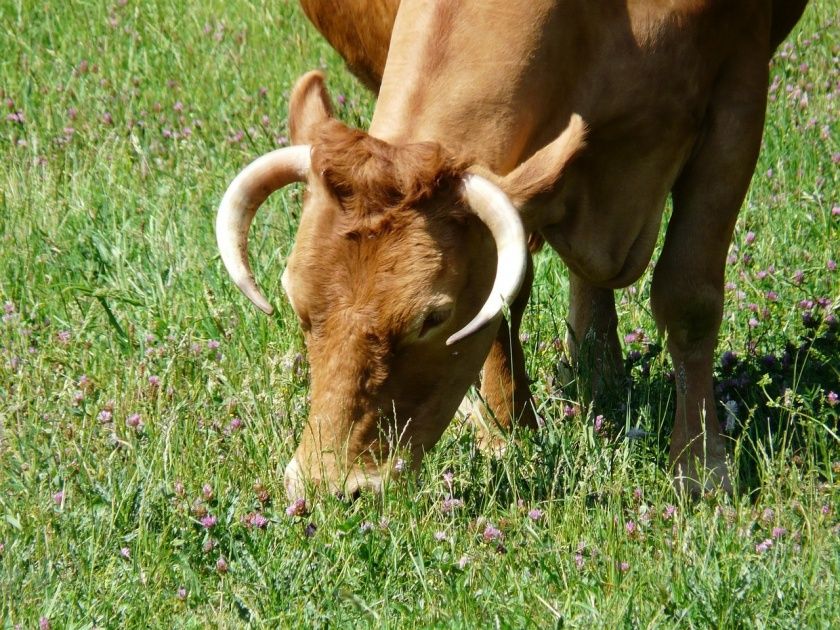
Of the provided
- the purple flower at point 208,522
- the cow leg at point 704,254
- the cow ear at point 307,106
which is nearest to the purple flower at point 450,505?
the purple flower at point 208,522

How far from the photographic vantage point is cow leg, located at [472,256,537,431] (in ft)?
18.9

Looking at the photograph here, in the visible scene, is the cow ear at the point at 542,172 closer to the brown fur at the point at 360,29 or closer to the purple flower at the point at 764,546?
the purple flower at the point at 764,546

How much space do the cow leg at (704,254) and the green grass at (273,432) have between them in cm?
18

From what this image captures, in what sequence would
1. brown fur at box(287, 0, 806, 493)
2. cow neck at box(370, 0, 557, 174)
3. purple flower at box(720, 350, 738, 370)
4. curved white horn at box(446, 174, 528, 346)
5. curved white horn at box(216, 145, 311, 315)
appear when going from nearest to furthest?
curved white horn at box(446, 174, 528, 346) < brown fur at box(287, 0, 806, 493) < curved white horn at box(216, 145, 311, 315) < cow neck at box(370, 0, 557, 174) < purple flower at box(720, 350, 738, 370)

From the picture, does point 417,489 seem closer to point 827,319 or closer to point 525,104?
point 525,104

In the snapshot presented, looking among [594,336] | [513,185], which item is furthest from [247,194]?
[594,336]

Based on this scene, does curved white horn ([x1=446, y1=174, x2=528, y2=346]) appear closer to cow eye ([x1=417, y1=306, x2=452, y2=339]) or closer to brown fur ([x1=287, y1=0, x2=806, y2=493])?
brown fur ([x1=287, y1=0, x2=806, y2=493])

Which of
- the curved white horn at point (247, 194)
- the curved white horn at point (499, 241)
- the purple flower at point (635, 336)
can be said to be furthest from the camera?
the purple flower at point (635, 336)

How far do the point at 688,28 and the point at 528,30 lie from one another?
70 centimetres

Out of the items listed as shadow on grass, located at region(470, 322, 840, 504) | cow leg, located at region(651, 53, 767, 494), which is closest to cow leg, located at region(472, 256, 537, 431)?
shadow on grass, located at region(470, 322, 840, 504)

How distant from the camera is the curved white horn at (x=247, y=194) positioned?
4461 mm

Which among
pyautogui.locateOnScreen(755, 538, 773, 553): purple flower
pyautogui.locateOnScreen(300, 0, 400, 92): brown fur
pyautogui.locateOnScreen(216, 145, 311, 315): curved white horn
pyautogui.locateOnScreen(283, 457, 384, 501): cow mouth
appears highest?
pyautogui.locateOnScreen(300, 0, 400, 92): brown fur

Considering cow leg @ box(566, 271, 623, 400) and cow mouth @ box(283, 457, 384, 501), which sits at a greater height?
cow leg @ box(566, 271, 623, 400)

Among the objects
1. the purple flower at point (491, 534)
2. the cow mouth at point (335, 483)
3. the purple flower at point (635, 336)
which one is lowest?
the purple flower at point (491, 534)
